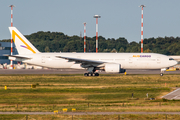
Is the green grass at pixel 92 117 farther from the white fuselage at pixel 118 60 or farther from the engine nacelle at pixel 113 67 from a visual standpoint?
the white fuselage at pixel 118 60

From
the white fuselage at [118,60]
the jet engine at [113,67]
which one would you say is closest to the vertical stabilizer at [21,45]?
the white fuselage at [118,60]

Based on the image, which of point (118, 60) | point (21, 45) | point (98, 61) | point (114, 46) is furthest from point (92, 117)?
point (114, 46)

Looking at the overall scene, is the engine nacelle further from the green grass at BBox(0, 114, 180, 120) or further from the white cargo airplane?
the green grass at BBox(0, 114, 180, 120)

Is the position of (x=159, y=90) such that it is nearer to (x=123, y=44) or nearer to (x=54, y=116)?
(x=54, y=116)

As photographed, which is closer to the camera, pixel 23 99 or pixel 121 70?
pixel 23 99

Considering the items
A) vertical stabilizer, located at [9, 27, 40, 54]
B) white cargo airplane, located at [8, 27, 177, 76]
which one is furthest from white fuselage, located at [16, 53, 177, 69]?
vertical stabilizer, located at [9, 27, 40, 54]

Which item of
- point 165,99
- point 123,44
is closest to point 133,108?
point 165,99

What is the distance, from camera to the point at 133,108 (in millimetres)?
24297

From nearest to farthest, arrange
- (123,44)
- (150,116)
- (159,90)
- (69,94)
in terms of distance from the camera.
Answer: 1. (150,116)
2. (69,94)
3. (159,90)
4. (123,44)

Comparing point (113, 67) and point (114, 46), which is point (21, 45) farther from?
point (114, 46)

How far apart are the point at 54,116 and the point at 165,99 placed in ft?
40.4

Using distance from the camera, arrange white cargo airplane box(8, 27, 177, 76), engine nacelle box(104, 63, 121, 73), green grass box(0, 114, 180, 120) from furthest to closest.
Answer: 1. white cargo airplane box(8, 27, 177, 76)
2. engine nacelle box(104, 63, 121, 73)
3. green grass box(0, 114, 180, 120)

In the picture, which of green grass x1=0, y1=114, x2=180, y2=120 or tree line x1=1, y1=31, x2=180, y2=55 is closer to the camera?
green grass x1=0, y1=114, x2=180, y2=120

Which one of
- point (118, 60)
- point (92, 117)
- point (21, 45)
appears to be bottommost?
point (92, 117)
